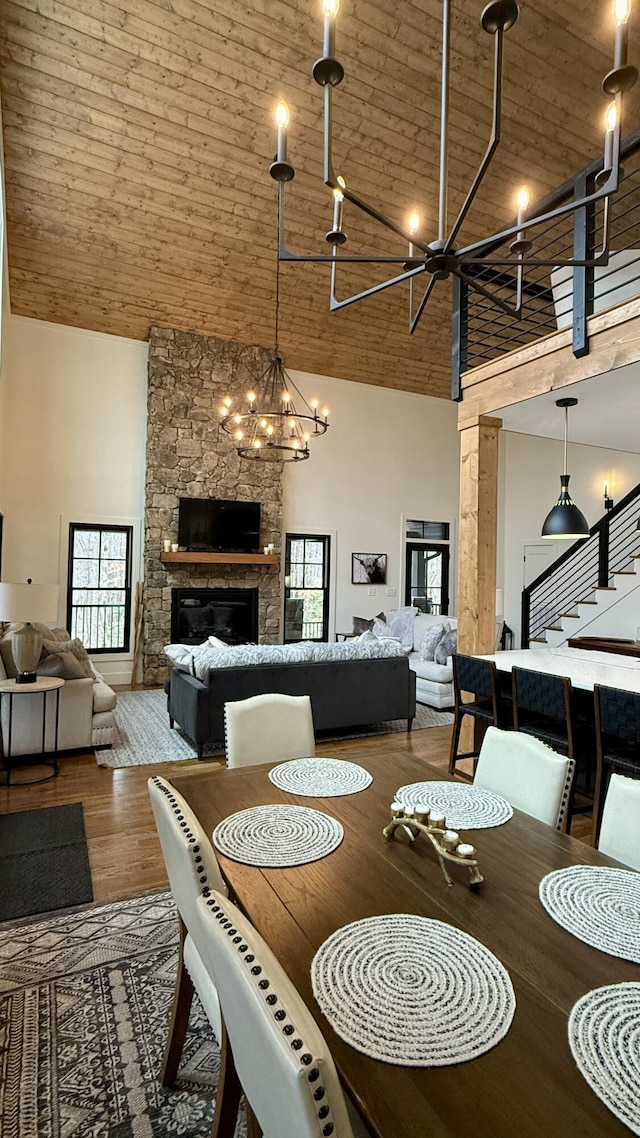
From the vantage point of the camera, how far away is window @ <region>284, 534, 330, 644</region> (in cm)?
862

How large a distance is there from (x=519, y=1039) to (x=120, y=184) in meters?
6.51

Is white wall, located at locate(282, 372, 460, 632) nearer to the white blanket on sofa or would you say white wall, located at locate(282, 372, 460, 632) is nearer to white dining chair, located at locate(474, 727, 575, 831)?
the white blanket on sofa

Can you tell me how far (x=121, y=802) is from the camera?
12.0 feet

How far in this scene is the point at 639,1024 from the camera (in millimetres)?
954

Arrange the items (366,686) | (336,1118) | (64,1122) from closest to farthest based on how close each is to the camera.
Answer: (336,1118)
(64,1122)
(366,686)

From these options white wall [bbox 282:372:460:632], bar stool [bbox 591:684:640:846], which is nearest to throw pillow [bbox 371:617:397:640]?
white wall [bbox 282:372:460:632]

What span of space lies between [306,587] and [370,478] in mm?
2060

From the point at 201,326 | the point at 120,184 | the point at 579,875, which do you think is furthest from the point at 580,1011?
the point at 201,326

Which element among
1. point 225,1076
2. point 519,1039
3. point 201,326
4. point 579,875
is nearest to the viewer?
point 519,1039

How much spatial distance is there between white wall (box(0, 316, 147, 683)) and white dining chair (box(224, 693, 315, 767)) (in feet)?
17.9

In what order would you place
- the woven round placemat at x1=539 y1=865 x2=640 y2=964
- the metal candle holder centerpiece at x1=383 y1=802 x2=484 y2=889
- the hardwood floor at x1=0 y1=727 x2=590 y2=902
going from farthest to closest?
the hardwood floor at x1=0 y1=727 x2=590 y2=902 < the metal candle holder centerpiece at x1=383 y1=802 x2=484 y2=889 < the woven round placemat at x1=539 y1=865 x2=640 y2=964

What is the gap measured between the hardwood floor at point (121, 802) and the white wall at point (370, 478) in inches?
166

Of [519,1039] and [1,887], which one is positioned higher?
[519,1039]

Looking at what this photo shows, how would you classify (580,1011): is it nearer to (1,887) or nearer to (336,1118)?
(336,1118)
